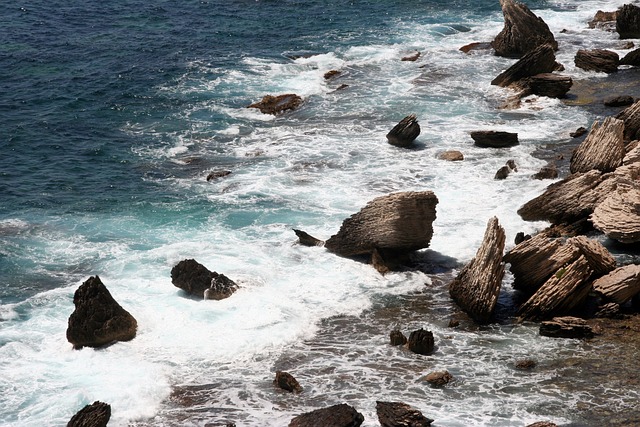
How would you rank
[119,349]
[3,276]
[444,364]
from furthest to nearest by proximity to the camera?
[3,276] < [119,349] < [444,364]

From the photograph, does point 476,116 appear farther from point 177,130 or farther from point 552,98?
point 177,130

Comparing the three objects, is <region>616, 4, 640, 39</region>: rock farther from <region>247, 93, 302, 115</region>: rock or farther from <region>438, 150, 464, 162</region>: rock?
<region>438, 150, 464, 162</region>: rock

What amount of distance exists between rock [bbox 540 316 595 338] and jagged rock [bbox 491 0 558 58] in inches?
1215

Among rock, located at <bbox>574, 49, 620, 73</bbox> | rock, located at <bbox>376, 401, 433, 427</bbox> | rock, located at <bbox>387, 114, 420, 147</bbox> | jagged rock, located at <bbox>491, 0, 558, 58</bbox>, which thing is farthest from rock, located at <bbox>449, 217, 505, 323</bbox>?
jagged rock, located at <bbox>491, 0, 558, 58</bbox>

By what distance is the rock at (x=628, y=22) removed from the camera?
54.3 metres

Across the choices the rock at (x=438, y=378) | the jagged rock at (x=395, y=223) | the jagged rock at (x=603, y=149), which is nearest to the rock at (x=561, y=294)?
the rock at (x=438, y=378)

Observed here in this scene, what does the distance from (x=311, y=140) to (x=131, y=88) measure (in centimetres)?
1320

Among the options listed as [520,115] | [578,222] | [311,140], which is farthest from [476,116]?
[578,222]

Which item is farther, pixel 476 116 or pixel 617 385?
pixel 476 116

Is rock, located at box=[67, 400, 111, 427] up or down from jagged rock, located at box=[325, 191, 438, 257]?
down

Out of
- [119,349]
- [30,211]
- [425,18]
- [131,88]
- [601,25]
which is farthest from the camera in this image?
[425,18]

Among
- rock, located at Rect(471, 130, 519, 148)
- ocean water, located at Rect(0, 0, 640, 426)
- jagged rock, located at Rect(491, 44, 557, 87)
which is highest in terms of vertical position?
jagged rock, located at Rect(491, 44, 557, 87)

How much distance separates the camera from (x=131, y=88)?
50.9m

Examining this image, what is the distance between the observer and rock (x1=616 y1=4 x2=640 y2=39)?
54.3m
